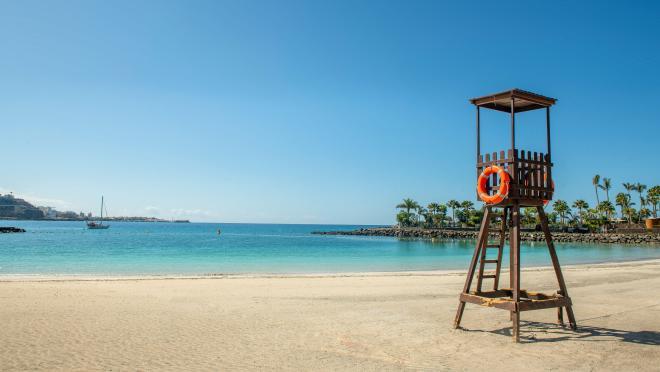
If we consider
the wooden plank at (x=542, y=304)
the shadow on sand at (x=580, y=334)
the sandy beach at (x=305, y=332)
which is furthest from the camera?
the shadow on sand at (x=580, y=334)

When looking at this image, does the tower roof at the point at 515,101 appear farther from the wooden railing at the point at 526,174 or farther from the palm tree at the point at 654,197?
the palm tree at the point at 654,197

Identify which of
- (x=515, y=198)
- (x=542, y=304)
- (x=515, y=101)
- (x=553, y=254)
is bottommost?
(x=542, y=304)

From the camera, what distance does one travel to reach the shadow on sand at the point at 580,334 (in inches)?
291

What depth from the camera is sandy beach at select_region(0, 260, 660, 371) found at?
243 inches

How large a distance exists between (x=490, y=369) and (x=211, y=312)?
20.7ft

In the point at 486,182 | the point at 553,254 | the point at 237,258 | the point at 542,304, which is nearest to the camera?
the point at 542,304

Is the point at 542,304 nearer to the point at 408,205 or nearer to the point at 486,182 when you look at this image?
the point at 486,182

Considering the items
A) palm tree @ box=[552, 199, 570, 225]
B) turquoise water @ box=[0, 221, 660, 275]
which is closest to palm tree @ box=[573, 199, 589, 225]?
palm tree @ box=[552, 199, 570, 225]

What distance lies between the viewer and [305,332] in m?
8.04

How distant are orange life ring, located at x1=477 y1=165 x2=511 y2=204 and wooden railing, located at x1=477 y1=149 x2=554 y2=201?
0.28 ft

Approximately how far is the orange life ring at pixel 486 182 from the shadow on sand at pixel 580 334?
2.33m

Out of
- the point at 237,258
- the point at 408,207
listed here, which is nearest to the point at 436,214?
the point at 408,207

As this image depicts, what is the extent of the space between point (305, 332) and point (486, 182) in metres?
4.15

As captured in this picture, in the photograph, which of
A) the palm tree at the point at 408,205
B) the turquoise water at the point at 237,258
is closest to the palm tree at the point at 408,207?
the palm tree at the point at 408,205
